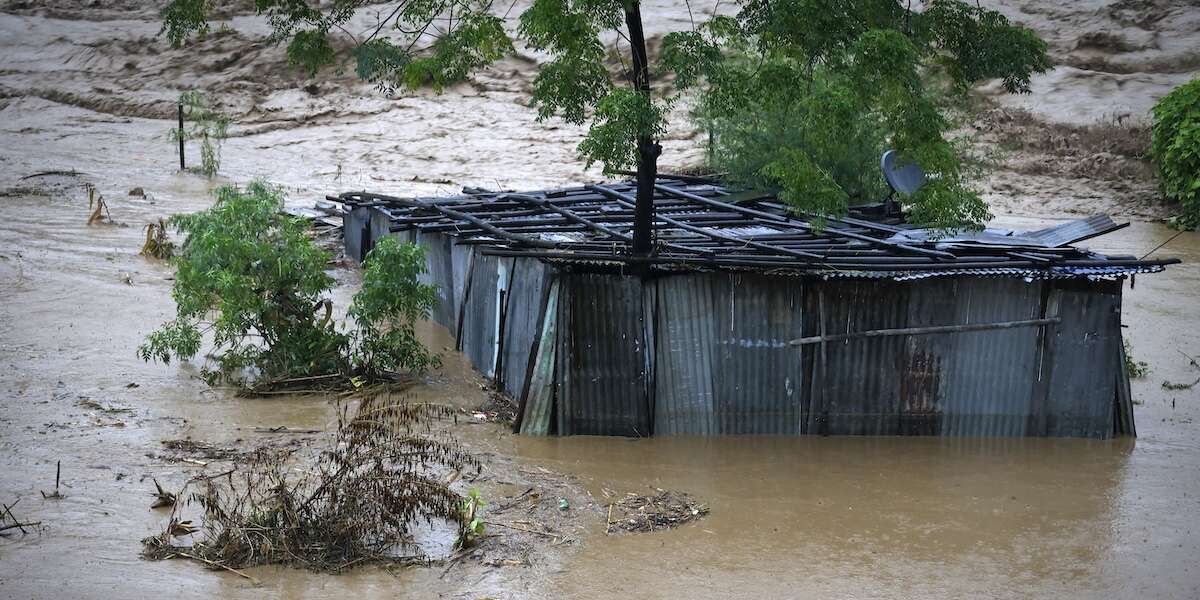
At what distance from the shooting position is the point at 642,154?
29.8 feet

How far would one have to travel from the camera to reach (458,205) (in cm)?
1349

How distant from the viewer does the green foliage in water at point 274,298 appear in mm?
10312

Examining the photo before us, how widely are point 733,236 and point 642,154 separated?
2.36m

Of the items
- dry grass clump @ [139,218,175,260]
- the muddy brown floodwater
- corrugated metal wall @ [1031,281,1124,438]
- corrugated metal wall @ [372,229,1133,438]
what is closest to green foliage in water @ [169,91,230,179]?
the muddy brown floodwater

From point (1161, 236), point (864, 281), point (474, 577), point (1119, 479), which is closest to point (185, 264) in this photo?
point (474, 577)

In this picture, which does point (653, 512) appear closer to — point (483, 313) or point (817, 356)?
point (817, 356)

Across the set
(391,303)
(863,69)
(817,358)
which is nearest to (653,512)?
(817,358)

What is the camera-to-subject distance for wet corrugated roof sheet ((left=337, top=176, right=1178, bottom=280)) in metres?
9.13

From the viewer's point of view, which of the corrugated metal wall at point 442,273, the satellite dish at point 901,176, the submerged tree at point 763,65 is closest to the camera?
the submerged tree at point 763,65

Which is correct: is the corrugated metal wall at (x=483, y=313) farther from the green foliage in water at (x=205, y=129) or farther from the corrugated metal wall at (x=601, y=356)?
the green foliage in water at (x=205, y=129)

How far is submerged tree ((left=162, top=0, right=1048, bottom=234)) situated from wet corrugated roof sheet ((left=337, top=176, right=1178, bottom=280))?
568 millimetres

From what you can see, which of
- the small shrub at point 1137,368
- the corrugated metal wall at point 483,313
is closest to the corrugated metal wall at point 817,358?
the corrugated metal wall at point 483,313

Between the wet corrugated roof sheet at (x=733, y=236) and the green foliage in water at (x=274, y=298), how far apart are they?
1.06 meters

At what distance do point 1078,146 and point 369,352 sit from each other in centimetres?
1528
